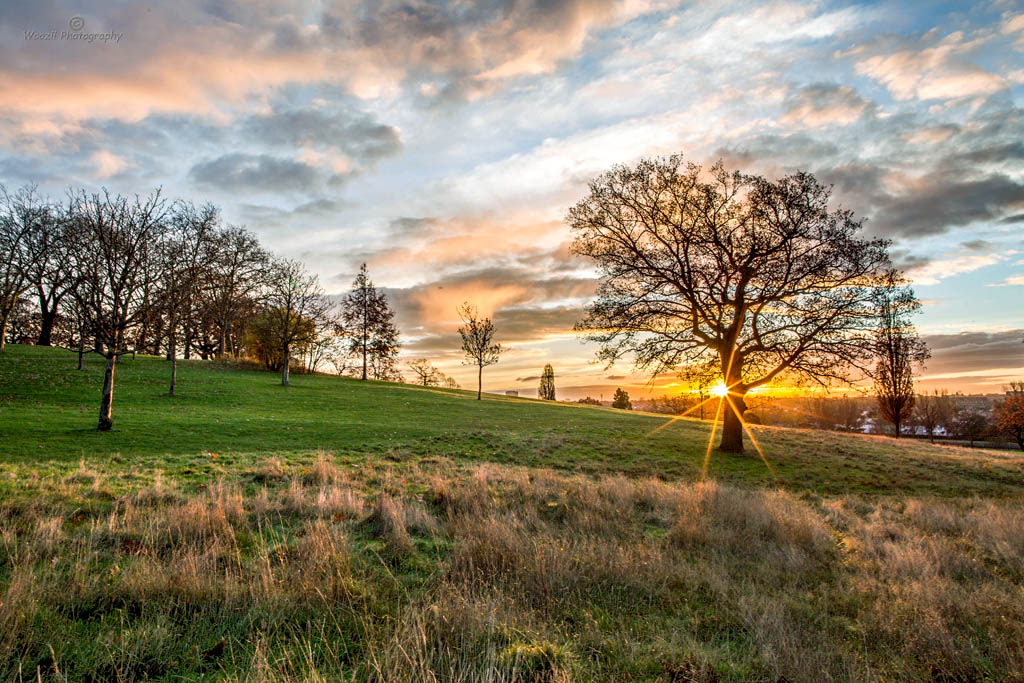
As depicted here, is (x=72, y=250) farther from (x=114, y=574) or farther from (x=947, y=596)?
(x=947, y=596)

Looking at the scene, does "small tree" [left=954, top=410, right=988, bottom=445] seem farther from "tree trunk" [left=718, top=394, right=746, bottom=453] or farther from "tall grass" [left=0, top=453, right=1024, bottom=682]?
"tall grass" [left=0, top=453, right=1024, bottom=682]

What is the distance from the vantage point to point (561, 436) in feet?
78.9

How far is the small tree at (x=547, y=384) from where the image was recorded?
269 feet

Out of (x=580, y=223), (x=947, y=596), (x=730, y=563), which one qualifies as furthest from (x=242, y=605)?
(x=580, y=223)

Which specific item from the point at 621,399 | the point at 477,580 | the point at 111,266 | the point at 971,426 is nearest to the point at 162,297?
the point at 111,266

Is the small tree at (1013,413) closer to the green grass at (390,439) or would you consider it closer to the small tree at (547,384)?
the green grass at (390,439)

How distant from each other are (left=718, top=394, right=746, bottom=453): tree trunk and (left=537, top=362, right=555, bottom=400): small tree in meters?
59.7

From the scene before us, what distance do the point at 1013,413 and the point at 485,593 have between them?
5713cm

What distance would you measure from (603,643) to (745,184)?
20415mm

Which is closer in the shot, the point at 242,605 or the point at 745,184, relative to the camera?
the point at 242,605

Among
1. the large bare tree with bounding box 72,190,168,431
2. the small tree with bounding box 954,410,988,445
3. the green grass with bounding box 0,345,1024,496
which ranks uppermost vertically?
the large bare tree with bounding box 72,190,168,431

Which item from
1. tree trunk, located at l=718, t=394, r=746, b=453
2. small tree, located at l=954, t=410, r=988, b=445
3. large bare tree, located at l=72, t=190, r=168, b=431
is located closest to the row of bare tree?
large bare tree, located at l=72, t=190, r=168, b=431

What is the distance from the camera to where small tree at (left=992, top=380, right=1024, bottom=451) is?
131ft

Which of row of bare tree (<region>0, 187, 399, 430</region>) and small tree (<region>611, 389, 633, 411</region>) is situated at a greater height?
row of bare tree (<region>0, 187, 399, 430</region>)
